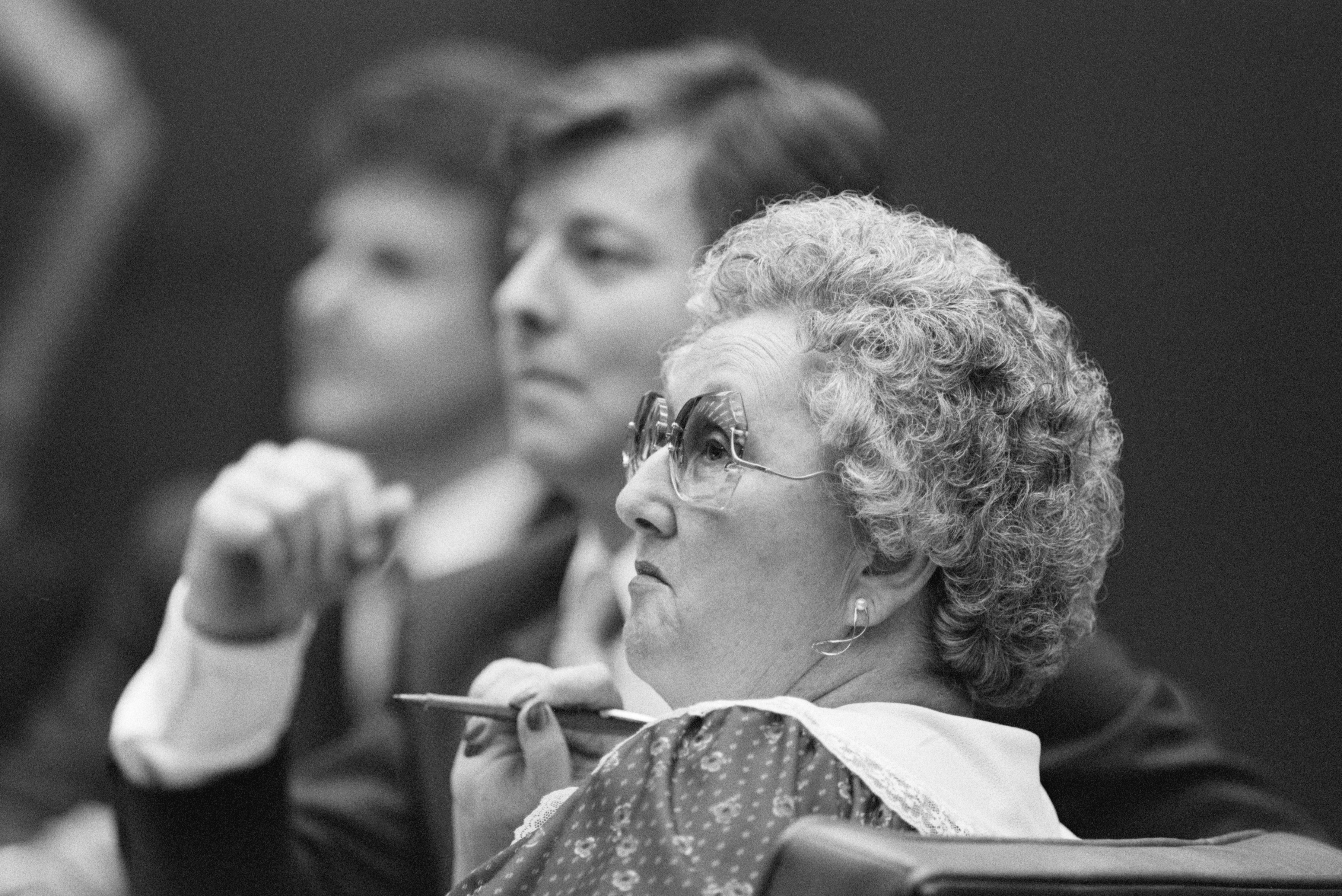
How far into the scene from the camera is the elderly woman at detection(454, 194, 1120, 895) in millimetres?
1493

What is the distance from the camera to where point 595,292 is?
7.41 ft

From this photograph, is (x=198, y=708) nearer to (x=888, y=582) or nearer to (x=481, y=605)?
(x=481, y=605)

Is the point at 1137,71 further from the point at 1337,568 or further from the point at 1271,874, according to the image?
the point at 1271,874

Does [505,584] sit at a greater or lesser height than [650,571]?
lesser

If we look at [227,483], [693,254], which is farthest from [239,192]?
[693,254]

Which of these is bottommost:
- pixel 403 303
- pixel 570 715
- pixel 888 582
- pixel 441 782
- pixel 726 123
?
pixel 441 782

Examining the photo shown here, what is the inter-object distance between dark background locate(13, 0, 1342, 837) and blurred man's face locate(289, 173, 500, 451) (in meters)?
0.06

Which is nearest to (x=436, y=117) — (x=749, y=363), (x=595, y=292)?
(x=595, y=292)

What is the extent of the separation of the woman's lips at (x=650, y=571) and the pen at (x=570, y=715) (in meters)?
0.16

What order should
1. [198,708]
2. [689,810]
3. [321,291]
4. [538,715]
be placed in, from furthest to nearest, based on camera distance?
[321,291] → [198,708] → [538,715] → [689,810]

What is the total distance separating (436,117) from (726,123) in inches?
18.6

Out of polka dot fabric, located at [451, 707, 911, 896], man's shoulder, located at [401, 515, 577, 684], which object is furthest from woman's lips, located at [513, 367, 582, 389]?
polka dot fabric, located at [451, 707, 911, 896]

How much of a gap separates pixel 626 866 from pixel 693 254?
1123 mm

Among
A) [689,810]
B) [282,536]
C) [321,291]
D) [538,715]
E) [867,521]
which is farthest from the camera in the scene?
[321,291]
